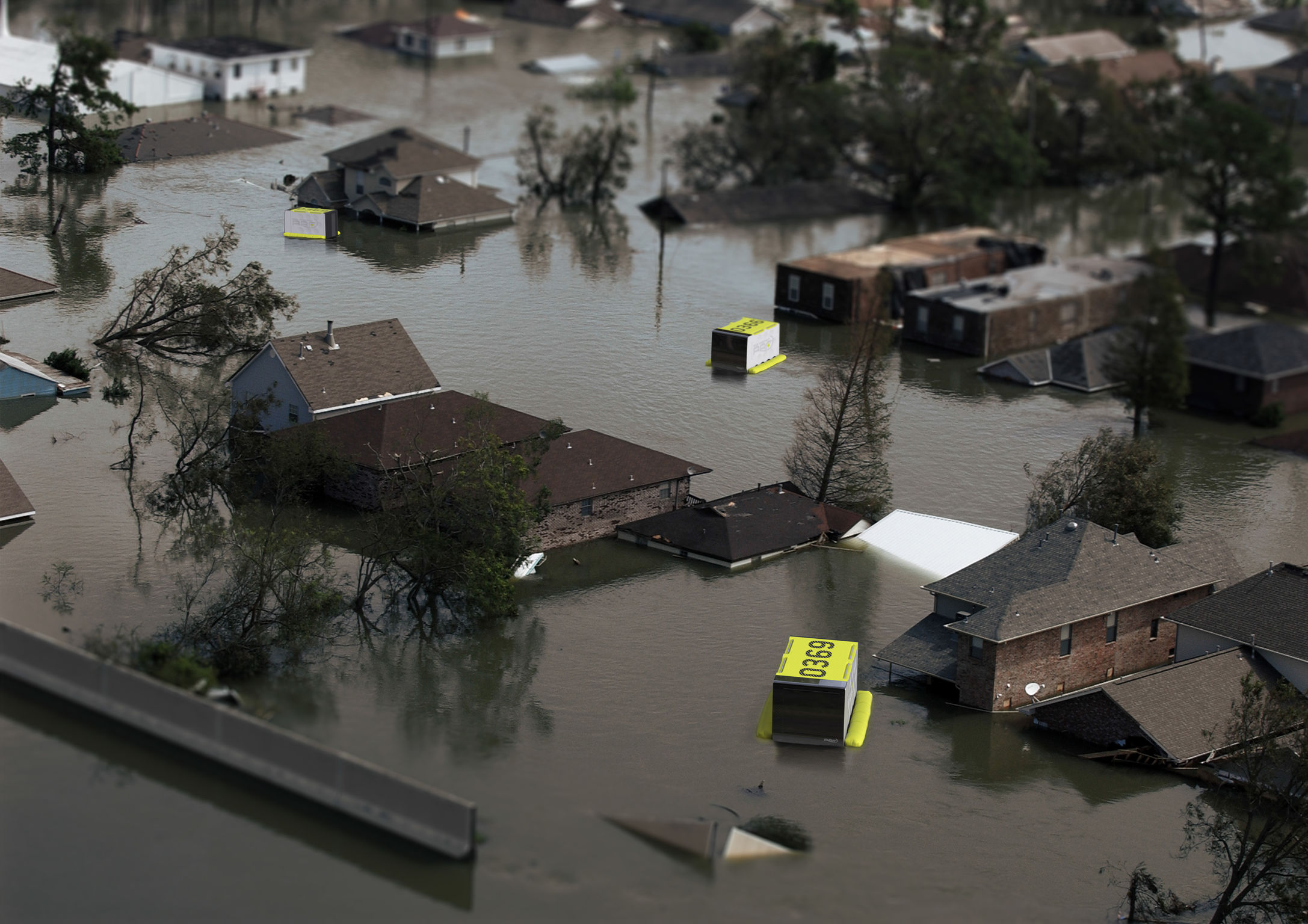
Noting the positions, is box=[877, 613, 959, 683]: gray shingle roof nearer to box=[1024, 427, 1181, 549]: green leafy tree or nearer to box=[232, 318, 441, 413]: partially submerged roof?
box=[1024, 427, 1181, 549]: green leafy tree

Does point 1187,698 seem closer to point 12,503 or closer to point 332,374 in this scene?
point 332,374

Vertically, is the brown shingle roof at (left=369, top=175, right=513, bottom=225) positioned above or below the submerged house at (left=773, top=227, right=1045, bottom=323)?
above

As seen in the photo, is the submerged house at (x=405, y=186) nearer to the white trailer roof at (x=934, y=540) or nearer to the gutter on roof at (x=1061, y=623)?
the white trailer roof at (x=934, y=540)

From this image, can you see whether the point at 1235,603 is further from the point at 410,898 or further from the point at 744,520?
the point at 410,898

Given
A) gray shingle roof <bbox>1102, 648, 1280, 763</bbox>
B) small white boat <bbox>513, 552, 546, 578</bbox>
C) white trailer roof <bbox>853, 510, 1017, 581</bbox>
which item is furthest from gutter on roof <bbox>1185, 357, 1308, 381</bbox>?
small white boat <bbox>513, 552, 546, 578</bbox>

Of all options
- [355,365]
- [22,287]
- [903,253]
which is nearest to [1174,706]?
[355,365]

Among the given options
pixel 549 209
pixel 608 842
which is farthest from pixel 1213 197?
pixel 608 842
